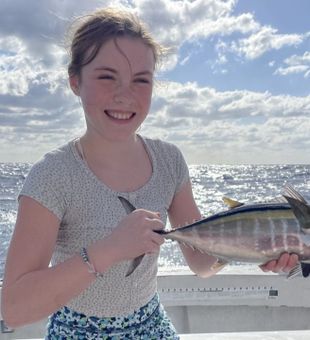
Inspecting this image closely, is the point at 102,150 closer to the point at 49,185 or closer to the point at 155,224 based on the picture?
the point at 49,185

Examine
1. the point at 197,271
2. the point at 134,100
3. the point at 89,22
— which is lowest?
the point at 197,271

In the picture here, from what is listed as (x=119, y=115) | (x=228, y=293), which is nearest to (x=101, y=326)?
(x=119, y=115)

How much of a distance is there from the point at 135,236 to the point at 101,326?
48 centimetres

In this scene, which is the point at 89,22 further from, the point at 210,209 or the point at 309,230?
the point at 210,209

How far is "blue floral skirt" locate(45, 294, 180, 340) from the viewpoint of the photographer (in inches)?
75.1

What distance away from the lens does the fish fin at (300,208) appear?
1842 millimetres

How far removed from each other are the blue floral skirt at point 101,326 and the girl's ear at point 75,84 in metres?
0.85

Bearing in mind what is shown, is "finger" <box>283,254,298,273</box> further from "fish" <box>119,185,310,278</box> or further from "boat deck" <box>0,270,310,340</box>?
"boat deck" <box>0,270,310,340</box>

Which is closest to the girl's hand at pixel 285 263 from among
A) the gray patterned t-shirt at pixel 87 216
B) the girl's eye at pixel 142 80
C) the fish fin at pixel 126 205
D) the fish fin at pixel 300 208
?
the fish fin at pixel 300 208

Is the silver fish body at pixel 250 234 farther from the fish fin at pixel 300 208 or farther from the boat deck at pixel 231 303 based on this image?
the boat deck at pixel 231 303

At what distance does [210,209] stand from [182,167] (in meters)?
19.3

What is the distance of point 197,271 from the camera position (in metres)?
2.34

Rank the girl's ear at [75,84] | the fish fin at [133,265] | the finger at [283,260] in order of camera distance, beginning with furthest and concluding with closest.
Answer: the girl's ear at [75,84]
the finger at [283,260]
the fish fin at [133,265]

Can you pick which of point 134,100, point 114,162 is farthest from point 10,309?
point 134,100
